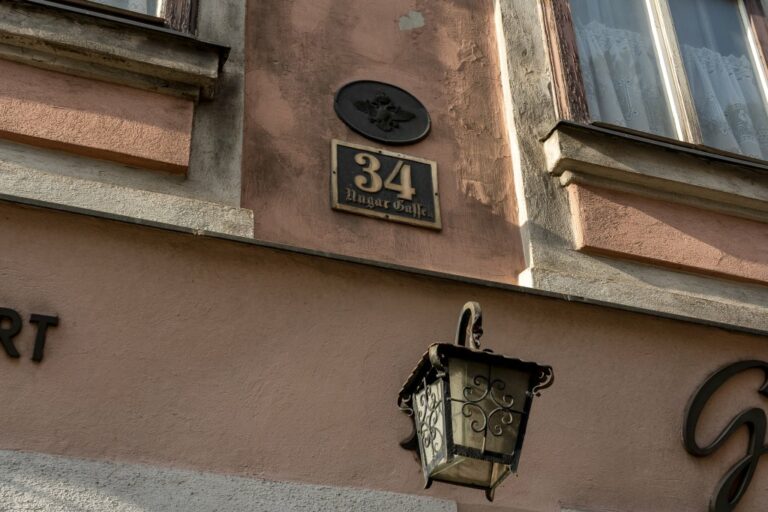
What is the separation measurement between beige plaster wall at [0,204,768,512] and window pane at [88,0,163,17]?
1448mm

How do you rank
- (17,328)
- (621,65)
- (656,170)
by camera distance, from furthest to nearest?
(621,65)
(656,170)
(17,328)

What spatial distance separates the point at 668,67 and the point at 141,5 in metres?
3.09

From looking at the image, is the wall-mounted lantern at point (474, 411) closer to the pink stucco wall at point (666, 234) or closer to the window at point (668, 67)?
the pink stucco wall at point (666, 234)

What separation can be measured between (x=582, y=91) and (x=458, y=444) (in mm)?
3048

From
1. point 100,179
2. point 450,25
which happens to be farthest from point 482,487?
point 450,25

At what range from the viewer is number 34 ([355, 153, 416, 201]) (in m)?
5.67

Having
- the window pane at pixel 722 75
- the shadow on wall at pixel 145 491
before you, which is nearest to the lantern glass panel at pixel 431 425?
the shadow on wall at pixel 145 491

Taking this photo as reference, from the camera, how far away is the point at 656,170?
6.18 metres

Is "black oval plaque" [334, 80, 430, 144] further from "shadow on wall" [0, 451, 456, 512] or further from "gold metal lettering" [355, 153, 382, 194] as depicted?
"shadow on wall" [0, 451, 456, 512]

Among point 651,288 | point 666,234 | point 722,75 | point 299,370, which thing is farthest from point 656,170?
point 299,370

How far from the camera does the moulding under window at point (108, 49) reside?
208 inches

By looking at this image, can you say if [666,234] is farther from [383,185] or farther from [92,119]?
[92,119]

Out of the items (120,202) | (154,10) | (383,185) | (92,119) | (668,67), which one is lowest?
(120,202)

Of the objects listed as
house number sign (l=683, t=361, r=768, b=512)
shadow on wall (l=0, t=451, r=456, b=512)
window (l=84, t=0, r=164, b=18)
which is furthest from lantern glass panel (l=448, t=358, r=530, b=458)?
window (l=84, t=0, r=164, b=18)
